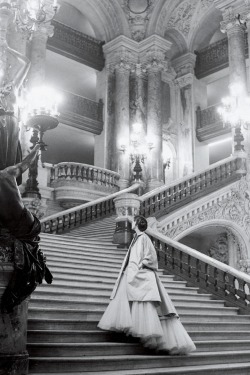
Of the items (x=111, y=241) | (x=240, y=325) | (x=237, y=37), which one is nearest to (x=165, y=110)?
(x=237, y=37)

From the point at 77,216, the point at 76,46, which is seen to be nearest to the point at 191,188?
the point at 77,216

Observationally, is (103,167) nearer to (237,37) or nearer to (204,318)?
(237,37)

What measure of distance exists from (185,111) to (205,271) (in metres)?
13.2

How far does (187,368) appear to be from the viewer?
5.57 m

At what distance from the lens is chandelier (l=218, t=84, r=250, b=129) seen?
15633mm

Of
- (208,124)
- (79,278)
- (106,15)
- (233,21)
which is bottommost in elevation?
(79,278)

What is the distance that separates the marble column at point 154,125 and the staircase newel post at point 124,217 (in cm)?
682

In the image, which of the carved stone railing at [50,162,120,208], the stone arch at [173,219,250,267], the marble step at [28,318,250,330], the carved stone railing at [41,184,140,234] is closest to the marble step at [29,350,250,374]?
the marble step at [28,318,250,330]

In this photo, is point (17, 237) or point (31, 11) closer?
point (17, 237)

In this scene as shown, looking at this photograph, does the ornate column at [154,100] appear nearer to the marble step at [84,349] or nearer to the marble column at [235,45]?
the marble column at [235,45]

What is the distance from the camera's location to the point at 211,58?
70.4 ft

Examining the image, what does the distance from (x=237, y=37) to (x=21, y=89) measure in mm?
7642

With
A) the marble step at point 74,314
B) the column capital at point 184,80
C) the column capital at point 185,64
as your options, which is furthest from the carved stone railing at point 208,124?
the marble step at point 74,314

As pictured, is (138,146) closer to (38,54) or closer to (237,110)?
(237,110)
